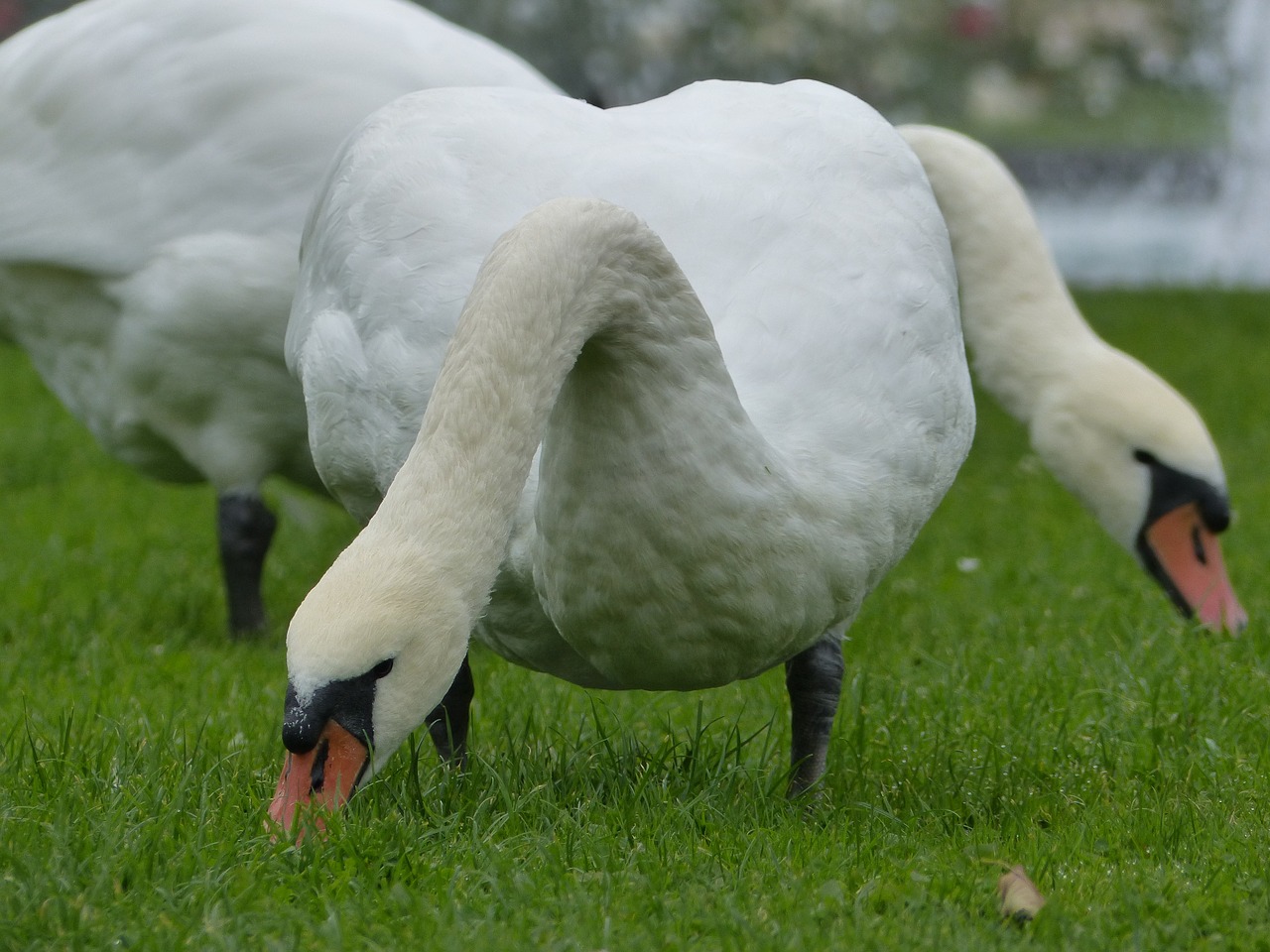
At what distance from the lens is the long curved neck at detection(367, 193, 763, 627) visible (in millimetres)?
2785

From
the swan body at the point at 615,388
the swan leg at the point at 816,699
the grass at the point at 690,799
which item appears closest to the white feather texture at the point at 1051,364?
the grass at the point at 690,799

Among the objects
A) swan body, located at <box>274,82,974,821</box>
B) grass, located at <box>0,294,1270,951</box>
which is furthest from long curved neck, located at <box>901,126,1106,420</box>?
swan body, located at <box>274,82,974,821</box>

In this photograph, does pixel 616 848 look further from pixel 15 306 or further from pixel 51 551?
pixel 51 551

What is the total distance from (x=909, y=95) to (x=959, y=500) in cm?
1079

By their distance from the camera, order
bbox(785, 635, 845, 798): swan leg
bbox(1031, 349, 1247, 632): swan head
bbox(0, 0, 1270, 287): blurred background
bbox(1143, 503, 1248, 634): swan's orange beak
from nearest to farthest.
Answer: bbox(785, 635, 845, 798): swan leg, bbox(1143, 503, 1248, 634): swan's orange beak, bbox(1031, 349, 1247, 632): swan head, bbox(0, 0, 1270, 287): blurred background

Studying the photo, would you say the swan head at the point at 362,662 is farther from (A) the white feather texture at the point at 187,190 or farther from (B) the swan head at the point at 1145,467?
(B) the swan head at the point at 1145,467

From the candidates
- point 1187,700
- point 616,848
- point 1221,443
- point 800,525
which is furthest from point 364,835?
point 1221,443

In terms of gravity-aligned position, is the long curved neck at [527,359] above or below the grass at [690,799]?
above

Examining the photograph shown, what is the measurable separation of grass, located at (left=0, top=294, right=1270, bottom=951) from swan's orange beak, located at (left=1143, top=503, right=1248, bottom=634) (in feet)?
0.36

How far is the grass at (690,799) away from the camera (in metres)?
2.88

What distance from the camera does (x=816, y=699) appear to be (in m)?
3.79

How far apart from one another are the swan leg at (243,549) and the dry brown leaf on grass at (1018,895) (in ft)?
10.7

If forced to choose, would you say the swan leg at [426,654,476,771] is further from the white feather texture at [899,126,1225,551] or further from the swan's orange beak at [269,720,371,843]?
the white feather texture at [899,126,1225,551]

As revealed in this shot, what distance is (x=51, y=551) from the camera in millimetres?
6473
